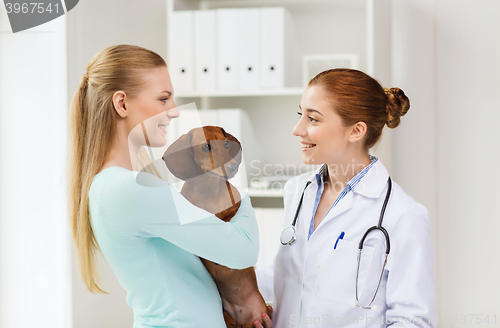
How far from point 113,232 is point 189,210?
168mm

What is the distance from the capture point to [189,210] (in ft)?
2.61

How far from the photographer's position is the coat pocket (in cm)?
104

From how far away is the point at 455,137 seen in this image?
192cm

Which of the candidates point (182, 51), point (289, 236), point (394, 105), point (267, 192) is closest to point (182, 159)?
point (289, 236)

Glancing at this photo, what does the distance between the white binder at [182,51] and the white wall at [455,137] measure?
99 centimetres

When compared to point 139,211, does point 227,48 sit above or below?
above

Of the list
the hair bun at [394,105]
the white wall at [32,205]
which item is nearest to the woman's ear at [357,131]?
the hair bun at [394,105]

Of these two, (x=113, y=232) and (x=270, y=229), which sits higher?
(x=113, y=232)

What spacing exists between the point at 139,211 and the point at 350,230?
581 millimetres

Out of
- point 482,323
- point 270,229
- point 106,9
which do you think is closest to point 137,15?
point 106,9

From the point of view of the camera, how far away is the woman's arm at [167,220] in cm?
78

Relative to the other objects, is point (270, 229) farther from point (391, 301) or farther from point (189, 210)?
point (189, 210)

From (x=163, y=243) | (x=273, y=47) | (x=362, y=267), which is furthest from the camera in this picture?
(x=273, y=47)

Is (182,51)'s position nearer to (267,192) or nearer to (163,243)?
(267,192)
